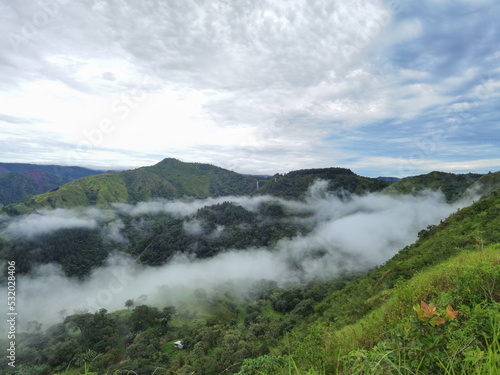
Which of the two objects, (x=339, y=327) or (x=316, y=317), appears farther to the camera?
(x=316, y=317)

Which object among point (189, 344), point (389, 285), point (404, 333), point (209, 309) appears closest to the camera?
point (404, 333)

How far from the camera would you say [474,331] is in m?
3.24

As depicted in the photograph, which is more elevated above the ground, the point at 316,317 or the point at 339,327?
the point at 339,327

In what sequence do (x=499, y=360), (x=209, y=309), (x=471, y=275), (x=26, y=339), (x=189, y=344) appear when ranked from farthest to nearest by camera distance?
1. (x=209, y=309)
2. (x=26, y=339)
3. (x=189, y=344)
4. (x=471, y=275)
5. (x=499, y=360)

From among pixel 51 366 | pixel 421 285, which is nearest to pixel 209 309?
pixel 51 366

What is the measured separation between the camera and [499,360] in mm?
2164

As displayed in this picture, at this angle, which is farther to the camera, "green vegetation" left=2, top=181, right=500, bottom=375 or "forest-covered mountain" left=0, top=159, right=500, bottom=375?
"forest-covered mountain" left=0, top=159, right=500, bottom=375

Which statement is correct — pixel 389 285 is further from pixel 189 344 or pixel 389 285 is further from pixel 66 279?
pixel 66 279

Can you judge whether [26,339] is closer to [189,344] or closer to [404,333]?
[189,344]

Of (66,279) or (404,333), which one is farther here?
(66,279)

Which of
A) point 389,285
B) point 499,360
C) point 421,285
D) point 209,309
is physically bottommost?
point 209,309

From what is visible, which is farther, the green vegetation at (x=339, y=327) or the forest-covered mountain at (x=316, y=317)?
the forest-covered mountain at (x=316, y=317)

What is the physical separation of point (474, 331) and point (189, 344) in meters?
99.1

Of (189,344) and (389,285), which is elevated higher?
(389,285)
